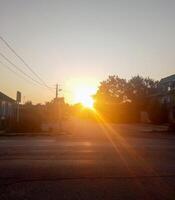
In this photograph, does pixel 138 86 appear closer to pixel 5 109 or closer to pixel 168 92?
pixel 168 92

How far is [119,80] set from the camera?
149125 millimetres

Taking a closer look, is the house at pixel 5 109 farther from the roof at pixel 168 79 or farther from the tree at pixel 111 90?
the tree at pixel 111 90

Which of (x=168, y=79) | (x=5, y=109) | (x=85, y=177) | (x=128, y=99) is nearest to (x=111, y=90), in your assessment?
(x=128, y=99)

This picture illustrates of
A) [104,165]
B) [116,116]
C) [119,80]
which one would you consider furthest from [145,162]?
[119,80]

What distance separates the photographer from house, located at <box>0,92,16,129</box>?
4964cm

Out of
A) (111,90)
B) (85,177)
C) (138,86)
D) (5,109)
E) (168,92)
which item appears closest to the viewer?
(85,177)

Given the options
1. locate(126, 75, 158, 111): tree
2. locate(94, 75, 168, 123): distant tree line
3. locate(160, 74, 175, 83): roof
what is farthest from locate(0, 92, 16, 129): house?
locate(126, 75, 158, 111): tree

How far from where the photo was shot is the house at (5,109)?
49644 millimetres

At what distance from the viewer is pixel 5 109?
56969mm

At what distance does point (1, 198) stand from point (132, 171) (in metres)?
5.33

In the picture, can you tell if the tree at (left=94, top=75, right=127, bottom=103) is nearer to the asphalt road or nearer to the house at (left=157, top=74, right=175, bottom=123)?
the house at (left=157, top=74, right=175, bottom=123)

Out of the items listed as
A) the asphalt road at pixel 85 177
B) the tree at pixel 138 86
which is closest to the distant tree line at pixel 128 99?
the tree at pixel 138 86

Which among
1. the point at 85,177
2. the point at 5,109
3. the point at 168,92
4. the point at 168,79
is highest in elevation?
the point at 168,79

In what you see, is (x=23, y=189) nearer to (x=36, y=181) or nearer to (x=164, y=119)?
(x=36, y=181)
